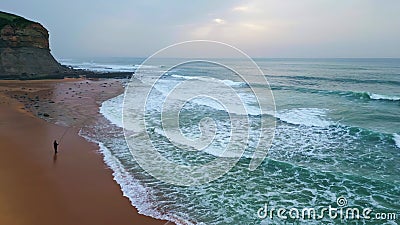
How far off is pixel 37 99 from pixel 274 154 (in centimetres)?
2025

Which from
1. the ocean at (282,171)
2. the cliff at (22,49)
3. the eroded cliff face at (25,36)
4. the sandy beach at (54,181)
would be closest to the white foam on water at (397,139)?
the ocean at (282,171)

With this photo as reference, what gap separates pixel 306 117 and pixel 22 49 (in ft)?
125

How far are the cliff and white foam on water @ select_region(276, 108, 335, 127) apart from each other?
34.3 metres

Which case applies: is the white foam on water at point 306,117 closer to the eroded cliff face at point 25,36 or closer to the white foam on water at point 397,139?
the white foam on water at point 397,139

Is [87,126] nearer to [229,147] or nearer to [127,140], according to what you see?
[127,140]

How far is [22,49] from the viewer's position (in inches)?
1544

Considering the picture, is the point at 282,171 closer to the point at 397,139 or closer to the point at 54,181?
the point at 397,139

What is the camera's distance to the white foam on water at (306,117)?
16.0m

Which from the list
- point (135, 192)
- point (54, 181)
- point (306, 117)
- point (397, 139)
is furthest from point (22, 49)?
point (397, 139)

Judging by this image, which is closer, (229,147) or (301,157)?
(301,157)

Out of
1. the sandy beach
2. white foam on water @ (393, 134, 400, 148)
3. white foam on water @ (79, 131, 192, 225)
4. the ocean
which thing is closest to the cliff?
the sandy beach

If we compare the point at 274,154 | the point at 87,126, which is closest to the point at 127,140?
the point at 87,126

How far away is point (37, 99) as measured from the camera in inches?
923

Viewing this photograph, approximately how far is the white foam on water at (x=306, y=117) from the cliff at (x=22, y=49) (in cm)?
3426
